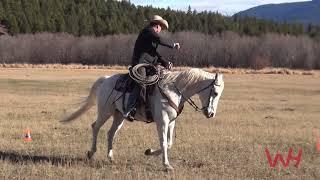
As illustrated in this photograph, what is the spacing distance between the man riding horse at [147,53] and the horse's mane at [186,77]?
450 millimetres

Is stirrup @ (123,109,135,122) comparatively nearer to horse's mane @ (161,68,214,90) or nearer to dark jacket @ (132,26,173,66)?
horse's mane @ (161,68,214,90)

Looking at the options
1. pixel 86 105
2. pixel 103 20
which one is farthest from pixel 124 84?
pixel 103 20

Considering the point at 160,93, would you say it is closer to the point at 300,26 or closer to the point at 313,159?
the point at 313,159

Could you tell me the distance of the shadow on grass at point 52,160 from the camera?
436 inches

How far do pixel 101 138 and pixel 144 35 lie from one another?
15.7 feet

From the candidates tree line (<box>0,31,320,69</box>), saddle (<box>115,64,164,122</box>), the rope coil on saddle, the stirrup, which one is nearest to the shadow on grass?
the stirrup

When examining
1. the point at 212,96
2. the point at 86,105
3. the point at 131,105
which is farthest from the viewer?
the point at 86,105

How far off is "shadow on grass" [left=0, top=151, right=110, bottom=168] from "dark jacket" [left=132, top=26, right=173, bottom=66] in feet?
7.20

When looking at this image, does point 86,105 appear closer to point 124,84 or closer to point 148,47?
point 124,84

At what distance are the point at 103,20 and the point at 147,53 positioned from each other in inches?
5531

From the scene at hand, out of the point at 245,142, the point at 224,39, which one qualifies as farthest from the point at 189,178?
the point at 224,39

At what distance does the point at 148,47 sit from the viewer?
11.3 metres

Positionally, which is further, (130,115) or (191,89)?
(130,115)

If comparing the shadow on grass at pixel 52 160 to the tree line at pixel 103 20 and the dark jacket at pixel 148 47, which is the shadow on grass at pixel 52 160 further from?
the tree line at pixel 103 20
